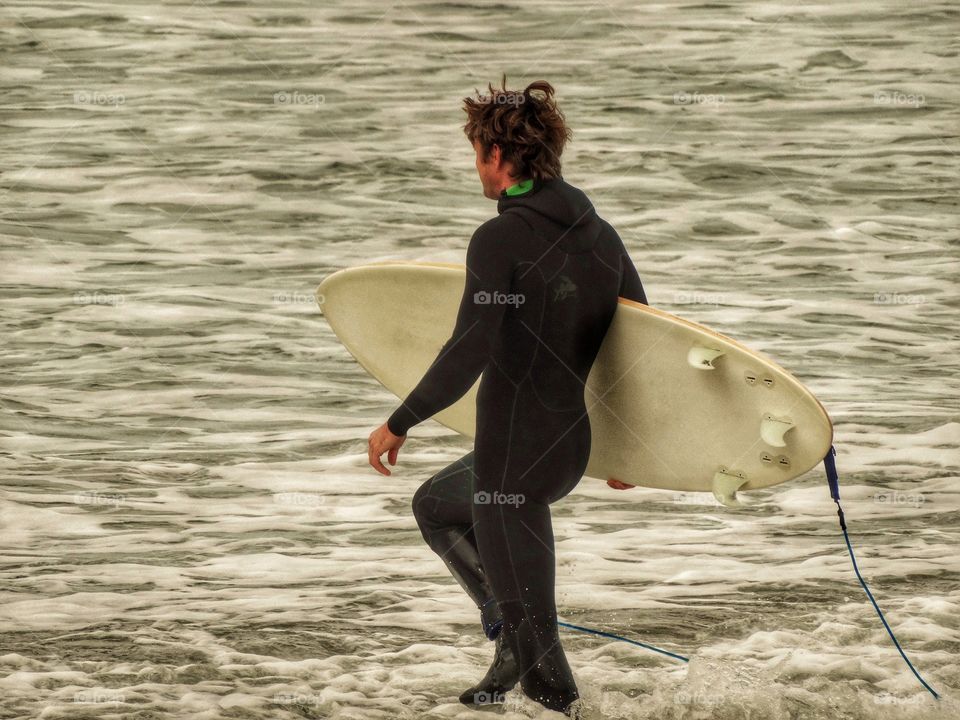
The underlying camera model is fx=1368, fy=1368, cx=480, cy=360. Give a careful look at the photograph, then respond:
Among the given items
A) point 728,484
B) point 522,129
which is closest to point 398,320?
point 522,129

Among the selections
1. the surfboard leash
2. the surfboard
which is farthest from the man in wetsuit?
the surfboard leash

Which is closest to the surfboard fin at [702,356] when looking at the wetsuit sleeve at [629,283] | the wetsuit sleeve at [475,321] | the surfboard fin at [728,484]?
the wetsuit sleeve at [629,283]

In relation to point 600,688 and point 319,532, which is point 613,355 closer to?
point 600,688

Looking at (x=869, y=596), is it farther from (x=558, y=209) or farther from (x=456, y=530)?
(x=558, y=209)

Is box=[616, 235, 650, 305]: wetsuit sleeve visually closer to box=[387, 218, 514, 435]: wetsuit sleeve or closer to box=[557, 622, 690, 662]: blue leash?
box=[387, 218, 514, 435]: wetsuit sleeve

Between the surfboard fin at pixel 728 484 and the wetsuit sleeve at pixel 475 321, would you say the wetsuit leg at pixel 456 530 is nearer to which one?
the wetsuit sleeve at pixel 475 321

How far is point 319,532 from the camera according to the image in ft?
16.7

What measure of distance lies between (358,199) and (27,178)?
2.52 metres

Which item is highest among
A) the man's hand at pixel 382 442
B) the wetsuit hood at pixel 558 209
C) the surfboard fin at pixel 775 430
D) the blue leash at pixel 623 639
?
the wetsuit hood at pixel 558 209

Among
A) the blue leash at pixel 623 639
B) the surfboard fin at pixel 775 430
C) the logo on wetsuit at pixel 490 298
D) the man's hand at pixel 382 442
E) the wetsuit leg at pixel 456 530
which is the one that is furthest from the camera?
the blue leash at pixel 623 639

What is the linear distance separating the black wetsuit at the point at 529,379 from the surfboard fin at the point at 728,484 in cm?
38

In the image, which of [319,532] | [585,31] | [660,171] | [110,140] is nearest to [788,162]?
[660,171]

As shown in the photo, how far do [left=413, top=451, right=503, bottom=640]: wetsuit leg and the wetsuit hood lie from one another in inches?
24.5

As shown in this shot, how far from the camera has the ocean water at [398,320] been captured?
3.87 meters
